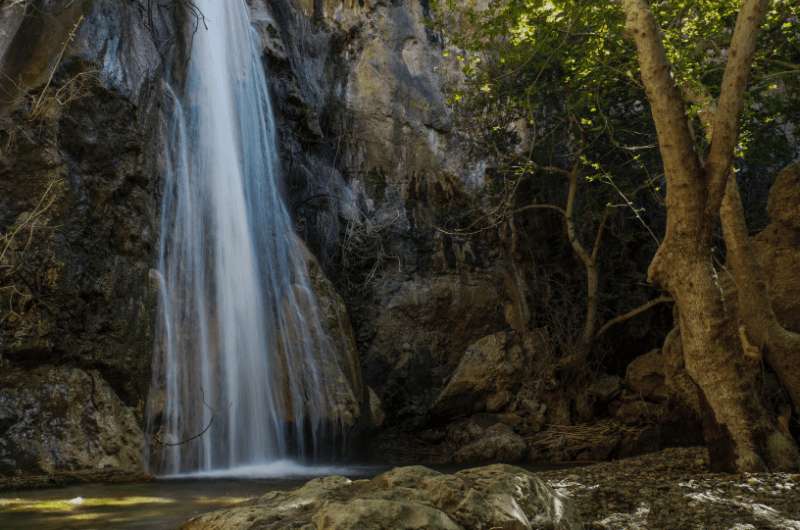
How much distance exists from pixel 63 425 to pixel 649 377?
27.7 feet

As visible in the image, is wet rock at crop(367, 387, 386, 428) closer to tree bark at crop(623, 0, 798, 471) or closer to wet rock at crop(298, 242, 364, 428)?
wet rock at crop(298, 242, 364, 428)

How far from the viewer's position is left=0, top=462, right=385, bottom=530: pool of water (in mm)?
4137

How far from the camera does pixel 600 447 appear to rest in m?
10.1

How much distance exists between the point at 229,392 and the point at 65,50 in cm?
A: 455

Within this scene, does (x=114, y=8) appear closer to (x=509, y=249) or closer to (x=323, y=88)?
(x=323, y=88)

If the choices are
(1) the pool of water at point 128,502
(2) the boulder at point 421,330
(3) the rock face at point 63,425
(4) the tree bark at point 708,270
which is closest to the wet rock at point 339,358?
(2) the boulder at point 421,330

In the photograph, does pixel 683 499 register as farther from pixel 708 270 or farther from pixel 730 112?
pixel 730 112

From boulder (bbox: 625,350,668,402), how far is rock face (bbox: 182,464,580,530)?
7.87 metres

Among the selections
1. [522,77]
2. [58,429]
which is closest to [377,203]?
A: [522,77]

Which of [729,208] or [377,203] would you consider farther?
[377,203]

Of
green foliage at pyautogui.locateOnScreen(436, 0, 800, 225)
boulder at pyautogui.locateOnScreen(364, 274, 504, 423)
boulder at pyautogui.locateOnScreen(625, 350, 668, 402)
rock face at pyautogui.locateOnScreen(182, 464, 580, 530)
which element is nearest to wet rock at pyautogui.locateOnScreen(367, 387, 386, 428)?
boulder at pyautogui.locateOnScreen(364, 274, 504, 423)

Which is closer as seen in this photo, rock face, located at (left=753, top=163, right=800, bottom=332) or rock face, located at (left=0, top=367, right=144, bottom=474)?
rock face, located at (left=0, top=367, right=144, bottom=474)

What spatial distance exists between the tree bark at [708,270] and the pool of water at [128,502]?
3.69 m

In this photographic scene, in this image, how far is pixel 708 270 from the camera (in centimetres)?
477
